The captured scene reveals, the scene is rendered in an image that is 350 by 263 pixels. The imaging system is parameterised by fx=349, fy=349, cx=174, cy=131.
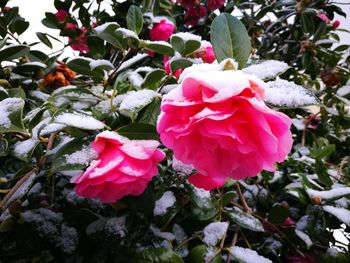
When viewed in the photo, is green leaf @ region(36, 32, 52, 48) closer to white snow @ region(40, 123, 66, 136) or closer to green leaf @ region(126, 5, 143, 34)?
green leaf @ region(126, 5, 143, 34)

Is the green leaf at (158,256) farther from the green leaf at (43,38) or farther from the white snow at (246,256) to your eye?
the green leaf at (43,38)

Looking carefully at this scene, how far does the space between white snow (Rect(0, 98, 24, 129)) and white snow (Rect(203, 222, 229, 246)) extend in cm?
42

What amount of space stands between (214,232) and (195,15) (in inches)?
42.6

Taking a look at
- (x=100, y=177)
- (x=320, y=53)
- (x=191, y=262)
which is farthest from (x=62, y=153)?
(x=320, y=53)

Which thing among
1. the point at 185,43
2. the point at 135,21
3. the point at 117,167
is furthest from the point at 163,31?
the point at 117,167

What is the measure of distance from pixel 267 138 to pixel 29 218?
49 cm

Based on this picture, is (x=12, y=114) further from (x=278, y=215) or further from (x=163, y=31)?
(x=163, y=31)

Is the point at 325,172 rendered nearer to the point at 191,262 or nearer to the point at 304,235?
the point at 304,235

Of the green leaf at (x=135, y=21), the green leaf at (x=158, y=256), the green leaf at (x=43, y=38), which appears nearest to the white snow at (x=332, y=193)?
the green leaf at (x=158, y=256)

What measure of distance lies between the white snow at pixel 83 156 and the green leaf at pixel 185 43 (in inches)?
9.5

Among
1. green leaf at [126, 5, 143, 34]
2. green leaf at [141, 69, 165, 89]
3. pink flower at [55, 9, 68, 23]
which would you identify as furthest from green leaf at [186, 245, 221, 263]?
pink flower at [55, 9, 68, 23]

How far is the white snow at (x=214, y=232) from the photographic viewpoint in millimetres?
689

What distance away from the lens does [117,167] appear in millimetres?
459

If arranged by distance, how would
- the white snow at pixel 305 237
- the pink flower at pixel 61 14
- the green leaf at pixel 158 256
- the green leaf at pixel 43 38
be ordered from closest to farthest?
the green leaf at pixel 158 256 → the white snow at pixel 305 237 → the green leaf at pixel 43 38 → the pink flower at pixel 61 14
